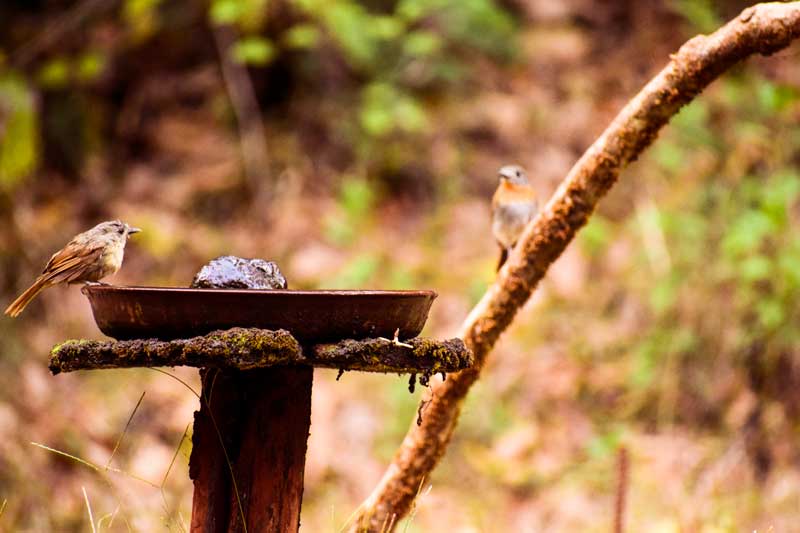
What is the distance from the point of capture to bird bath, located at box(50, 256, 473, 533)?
210 cm

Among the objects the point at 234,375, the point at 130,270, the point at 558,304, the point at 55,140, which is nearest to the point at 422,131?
the point at 558,304

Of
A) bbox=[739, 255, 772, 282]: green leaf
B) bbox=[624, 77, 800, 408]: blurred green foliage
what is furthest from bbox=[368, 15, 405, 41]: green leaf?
bbox=[739, 255, 772, 282]: green leaf

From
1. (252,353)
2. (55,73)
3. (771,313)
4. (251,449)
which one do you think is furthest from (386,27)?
(252,353)

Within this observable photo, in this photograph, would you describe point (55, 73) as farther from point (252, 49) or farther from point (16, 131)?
point (252, 49)

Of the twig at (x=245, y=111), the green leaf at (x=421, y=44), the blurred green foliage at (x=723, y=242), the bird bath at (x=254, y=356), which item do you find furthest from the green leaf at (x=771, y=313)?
the bird bath at (x=254, y=356)

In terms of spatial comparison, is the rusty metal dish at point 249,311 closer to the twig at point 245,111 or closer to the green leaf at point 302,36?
the green leaf at point 302,36

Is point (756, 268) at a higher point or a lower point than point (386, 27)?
lower

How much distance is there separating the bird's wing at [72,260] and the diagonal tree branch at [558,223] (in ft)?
4.32

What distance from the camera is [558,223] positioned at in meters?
3.28

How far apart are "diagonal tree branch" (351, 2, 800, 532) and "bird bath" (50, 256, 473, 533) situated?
833 millimetres

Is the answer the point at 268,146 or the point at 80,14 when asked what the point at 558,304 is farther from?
the point at 80,14

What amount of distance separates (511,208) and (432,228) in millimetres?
2598

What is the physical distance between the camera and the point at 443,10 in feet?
25.6

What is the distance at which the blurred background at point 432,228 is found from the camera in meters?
6.09
